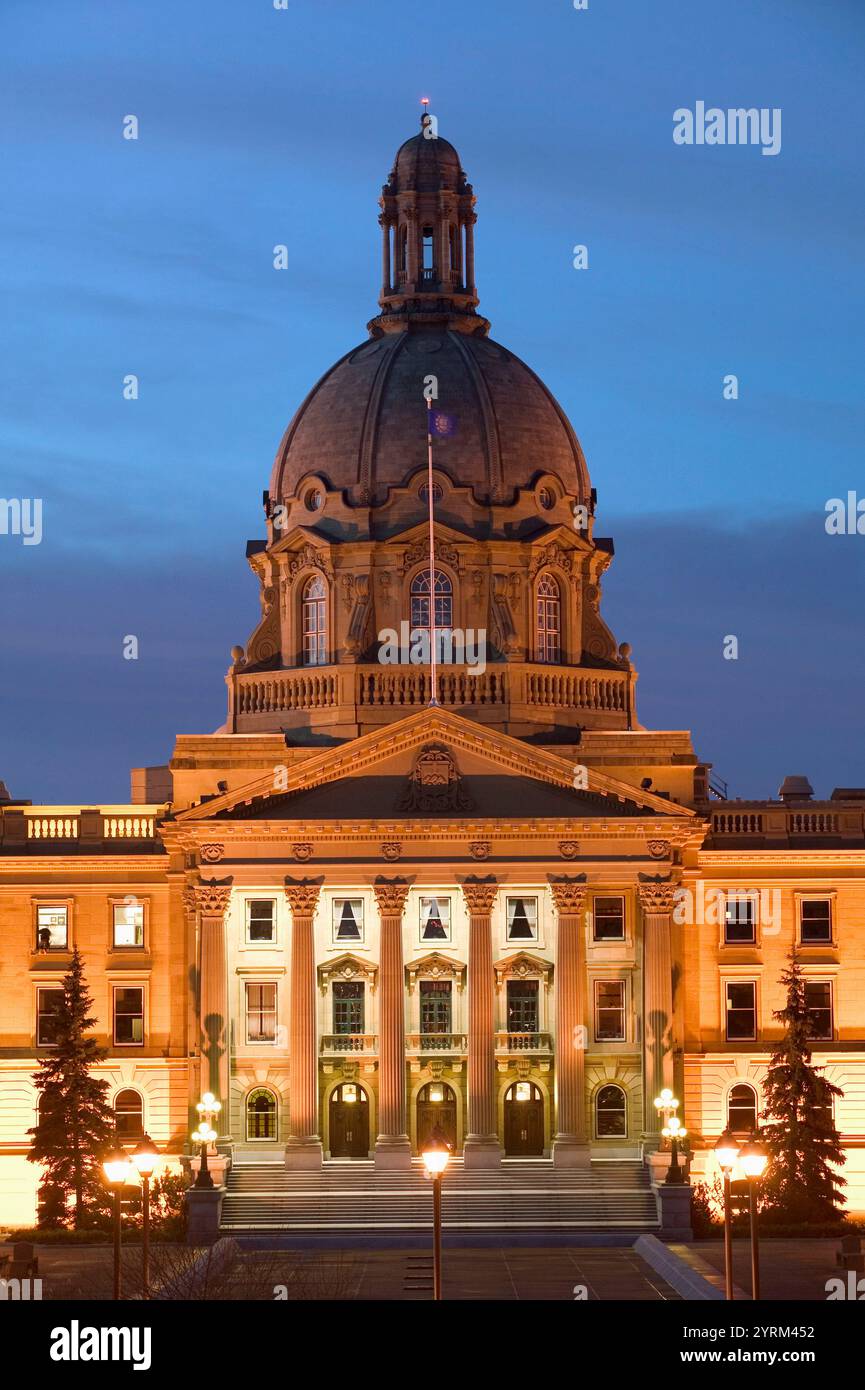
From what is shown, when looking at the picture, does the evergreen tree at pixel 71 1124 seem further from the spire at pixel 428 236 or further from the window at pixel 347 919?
the spire at pixel 428 236

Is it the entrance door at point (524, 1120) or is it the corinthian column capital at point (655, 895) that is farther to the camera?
the entrance door at point (524, 1120)

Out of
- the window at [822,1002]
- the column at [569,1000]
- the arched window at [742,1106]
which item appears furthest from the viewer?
the window at [822,1002]

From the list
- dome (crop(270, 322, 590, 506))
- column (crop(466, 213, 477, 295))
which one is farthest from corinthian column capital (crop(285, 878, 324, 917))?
column (crop(466, 213, 477, 295))

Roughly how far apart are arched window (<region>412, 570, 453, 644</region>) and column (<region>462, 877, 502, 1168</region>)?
46.5ft

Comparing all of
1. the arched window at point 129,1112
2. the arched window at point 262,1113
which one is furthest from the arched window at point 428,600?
the arched window at point 129,1112

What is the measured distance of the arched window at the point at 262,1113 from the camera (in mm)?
90438

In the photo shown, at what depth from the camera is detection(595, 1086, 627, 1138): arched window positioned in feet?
296

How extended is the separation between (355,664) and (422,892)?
1030 centimetres

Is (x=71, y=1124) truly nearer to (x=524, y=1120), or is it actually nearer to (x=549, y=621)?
(x=524, y=1120)

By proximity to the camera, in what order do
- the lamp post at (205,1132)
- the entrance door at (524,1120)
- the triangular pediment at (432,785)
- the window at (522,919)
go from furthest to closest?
the window at (522,919) < the entrance door at (524,1120) < the triangular pediment at (432,785) < the lamp post at (205,1132)

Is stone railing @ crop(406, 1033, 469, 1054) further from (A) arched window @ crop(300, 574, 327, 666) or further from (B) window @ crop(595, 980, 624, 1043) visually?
(A) arched window @ crop(300, 574, 327, 666)

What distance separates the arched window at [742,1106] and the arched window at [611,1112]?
4163mm

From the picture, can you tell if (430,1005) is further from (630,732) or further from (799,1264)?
(799,1264)
